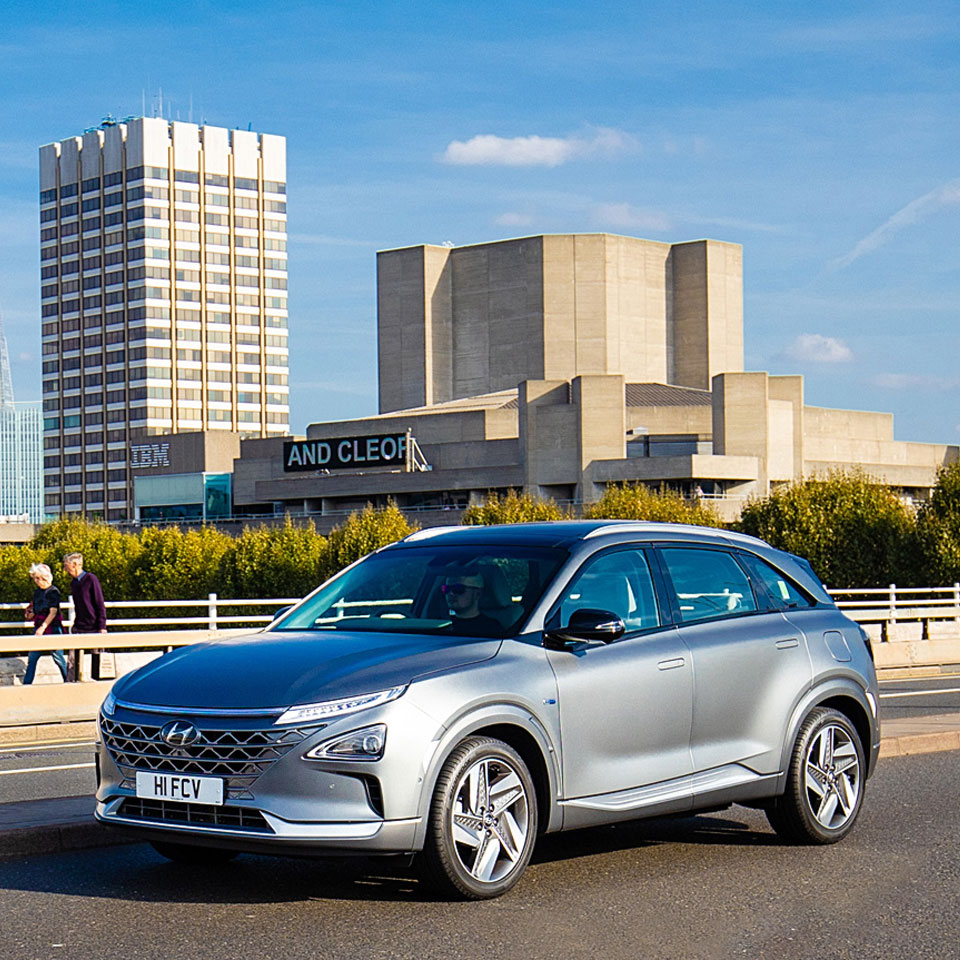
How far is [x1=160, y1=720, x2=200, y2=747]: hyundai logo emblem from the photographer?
6.32 m

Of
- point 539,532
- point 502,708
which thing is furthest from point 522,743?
point 539,532

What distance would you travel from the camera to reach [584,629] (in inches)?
276

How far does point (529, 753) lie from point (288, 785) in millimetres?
1183

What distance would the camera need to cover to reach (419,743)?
632 centimetres

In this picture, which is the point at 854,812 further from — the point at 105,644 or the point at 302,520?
the point at 302,520

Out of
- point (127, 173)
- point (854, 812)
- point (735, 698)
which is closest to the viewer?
point (735, 698)

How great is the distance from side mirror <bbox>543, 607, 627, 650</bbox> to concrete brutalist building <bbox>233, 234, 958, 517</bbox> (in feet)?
292

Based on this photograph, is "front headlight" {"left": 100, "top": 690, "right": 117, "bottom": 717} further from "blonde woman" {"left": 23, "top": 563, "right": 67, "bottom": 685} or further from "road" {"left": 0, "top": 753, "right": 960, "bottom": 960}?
"blonde woman" {"left": 23, "top": 563, "right": 67, "bottom": 685}

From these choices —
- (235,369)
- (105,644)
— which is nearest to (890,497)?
(105,644)

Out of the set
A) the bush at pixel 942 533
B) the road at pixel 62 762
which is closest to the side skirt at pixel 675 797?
the road at pixel 62 762

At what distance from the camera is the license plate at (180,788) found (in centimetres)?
626

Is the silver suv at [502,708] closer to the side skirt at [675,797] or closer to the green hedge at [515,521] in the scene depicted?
the side skirt at [675,797]

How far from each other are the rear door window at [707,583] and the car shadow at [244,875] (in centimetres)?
126

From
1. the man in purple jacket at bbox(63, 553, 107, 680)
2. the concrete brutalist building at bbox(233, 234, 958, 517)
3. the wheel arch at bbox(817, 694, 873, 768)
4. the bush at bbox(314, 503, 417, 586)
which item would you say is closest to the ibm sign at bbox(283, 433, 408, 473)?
the concrete brutalist building at bbox(233, 234, 958, 517)
